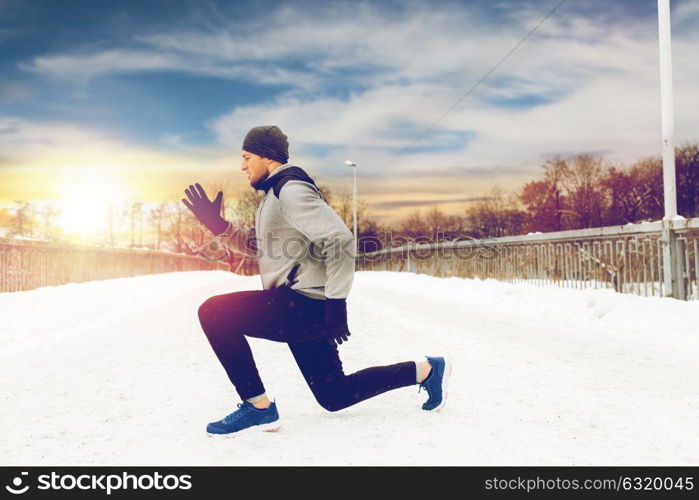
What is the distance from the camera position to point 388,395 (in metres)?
4.46

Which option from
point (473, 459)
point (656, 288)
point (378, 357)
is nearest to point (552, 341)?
point (378, 357)

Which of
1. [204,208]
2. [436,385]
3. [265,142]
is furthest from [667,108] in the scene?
[204,208]

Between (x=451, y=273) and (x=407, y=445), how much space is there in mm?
16567

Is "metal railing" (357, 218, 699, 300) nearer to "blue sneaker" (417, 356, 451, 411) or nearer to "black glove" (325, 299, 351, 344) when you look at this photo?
"blue sneaker" (417, 356, 451, 411)

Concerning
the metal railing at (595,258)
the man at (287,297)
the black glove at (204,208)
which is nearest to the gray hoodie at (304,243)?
the man at (287,297)

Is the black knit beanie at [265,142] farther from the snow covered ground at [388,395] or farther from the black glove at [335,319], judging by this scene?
the snow covered ground at [388,395]

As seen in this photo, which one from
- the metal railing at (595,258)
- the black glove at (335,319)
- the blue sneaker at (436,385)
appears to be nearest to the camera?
the black glove at (335,319)

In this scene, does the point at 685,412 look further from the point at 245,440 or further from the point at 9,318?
the point at 9,318

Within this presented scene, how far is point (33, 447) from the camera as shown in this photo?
3.28m

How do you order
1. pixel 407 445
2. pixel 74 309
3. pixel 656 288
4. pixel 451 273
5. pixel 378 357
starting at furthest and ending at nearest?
1. pixel 451 273
2. pixel 74 309
3. pixel 656 288
4. pixel 378 357
5. pixel 407 445

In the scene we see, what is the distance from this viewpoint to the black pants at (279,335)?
3.32 metres

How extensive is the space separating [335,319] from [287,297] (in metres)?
0.29

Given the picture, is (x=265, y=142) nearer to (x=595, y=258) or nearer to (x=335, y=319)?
(x=335, y=319)

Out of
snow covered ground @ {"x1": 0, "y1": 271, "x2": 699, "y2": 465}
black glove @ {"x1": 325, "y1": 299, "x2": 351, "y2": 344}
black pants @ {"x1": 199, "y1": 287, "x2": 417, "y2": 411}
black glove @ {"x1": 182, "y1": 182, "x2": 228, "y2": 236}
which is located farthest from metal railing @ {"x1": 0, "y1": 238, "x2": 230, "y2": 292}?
black glove @ {"x1": 325, "y1": 299, "x2": 351, "y2": 344}
